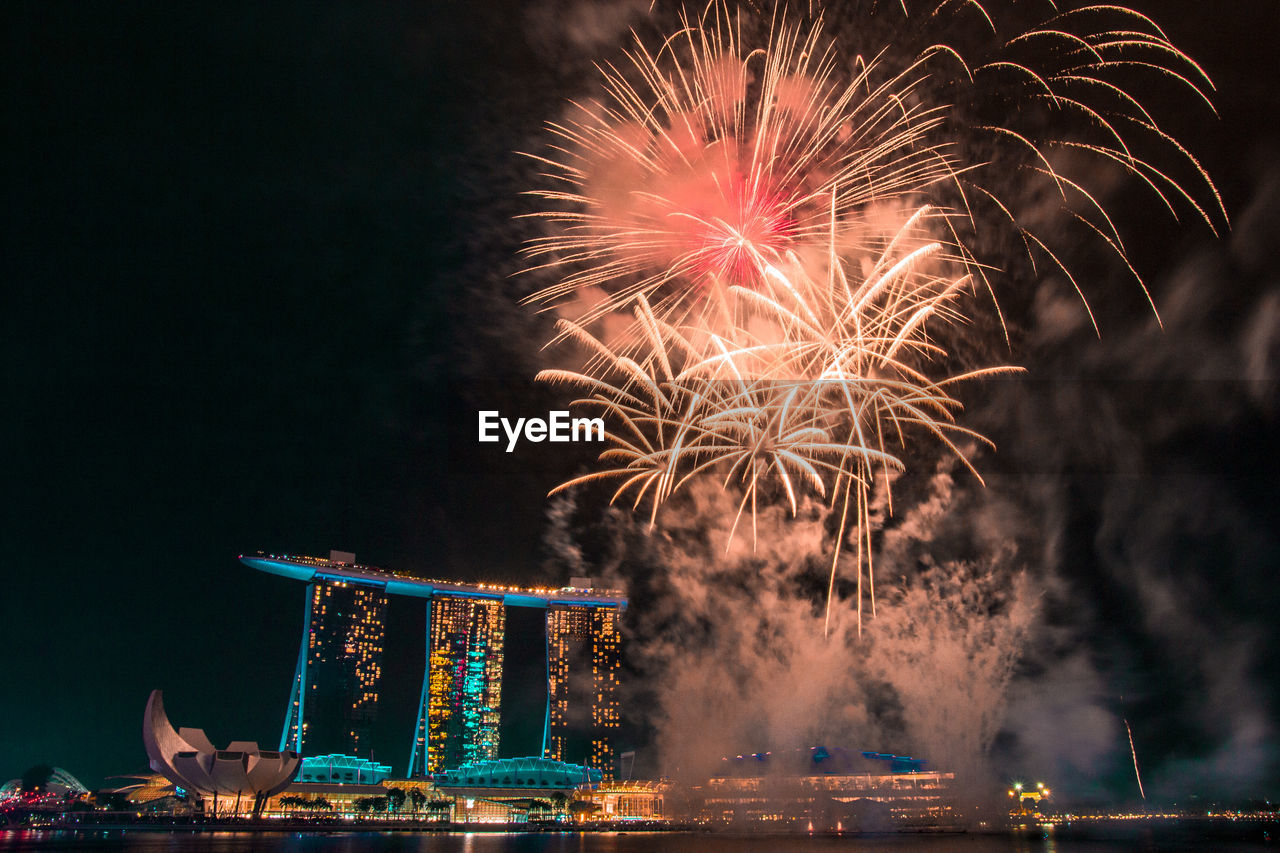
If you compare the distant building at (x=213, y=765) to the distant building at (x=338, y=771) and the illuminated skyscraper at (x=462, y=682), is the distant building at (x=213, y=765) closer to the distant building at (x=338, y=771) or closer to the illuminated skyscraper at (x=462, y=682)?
the distant building at (x=338, y=771)

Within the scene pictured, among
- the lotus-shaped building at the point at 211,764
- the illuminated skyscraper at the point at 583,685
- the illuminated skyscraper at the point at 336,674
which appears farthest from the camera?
the illuminated skyscraper at the point at 583,685

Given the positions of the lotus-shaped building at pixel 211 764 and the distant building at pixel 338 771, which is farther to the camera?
the distant building at pixel 338 771

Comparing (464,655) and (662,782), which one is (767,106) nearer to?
(662,782)

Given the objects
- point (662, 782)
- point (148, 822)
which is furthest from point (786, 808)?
point (148, 822)

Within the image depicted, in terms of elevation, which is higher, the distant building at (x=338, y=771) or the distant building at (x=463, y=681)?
the distant building at (x=463, y=681)

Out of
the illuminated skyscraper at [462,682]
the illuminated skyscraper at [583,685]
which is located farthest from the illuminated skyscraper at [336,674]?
the illuminated skyscraper at [583,685]

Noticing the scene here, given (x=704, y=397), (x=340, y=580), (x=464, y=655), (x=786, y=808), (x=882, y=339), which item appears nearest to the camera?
(x=882, y=339)

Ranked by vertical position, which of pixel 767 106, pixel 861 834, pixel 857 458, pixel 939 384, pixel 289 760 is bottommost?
pixel 861 834

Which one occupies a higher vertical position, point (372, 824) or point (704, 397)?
point (704, 397)
